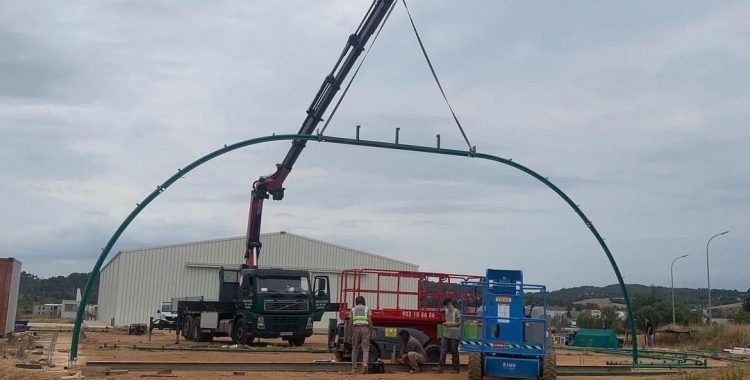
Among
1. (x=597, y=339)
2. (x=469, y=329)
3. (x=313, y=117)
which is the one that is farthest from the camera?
(x=597, y=339)

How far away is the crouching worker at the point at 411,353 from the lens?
18953 millimetres

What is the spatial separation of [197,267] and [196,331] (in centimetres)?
1939

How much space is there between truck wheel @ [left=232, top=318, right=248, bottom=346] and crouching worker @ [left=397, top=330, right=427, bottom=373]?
34.9 feet

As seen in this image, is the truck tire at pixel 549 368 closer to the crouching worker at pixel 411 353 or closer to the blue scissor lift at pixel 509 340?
the blue scissor lift at pixel 509 340

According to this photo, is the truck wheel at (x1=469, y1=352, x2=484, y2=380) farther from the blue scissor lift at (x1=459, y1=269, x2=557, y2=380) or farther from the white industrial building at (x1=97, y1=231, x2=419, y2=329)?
the white industrial building at (x1=97, y1=231, x2=419, y2=329)

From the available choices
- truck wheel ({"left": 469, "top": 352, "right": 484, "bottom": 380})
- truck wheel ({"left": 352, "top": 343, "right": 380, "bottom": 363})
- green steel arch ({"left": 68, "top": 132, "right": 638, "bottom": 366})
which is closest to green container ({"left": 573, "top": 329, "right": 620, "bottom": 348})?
green steel arch ({"left": 68, "top": 132, "right": 638, "bottom": 366})

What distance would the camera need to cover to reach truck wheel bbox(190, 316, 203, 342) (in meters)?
31.5

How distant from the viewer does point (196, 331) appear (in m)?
31.8

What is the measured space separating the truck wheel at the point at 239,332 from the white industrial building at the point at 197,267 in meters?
18.9

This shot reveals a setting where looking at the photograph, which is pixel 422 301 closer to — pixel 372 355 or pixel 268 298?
pixel 372 355

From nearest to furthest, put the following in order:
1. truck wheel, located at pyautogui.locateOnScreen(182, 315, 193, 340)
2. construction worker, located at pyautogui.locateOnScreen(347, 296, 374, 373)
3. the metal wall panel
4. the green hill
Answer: construction worker, located at pyautogui.locateOnScreen(347, 296, 374, 373), the metal wall panel, truck wheel, located at pyautogui.locateOnScreen(182, 315, 193, 340), the green hill

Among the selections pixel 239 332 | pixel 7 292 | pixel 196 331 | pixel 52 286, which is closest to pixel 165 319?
pixel 196 331

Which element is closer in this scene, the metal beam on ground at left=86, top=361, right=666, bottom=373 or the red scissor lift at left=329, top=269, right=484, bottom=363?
the metal beam on ground at left=86, top=361, right=666, bottom=373

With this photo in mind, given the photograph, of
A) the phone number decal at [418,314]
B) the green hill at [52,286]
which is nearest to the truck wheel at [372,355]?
the phone number decal at [418,314]
